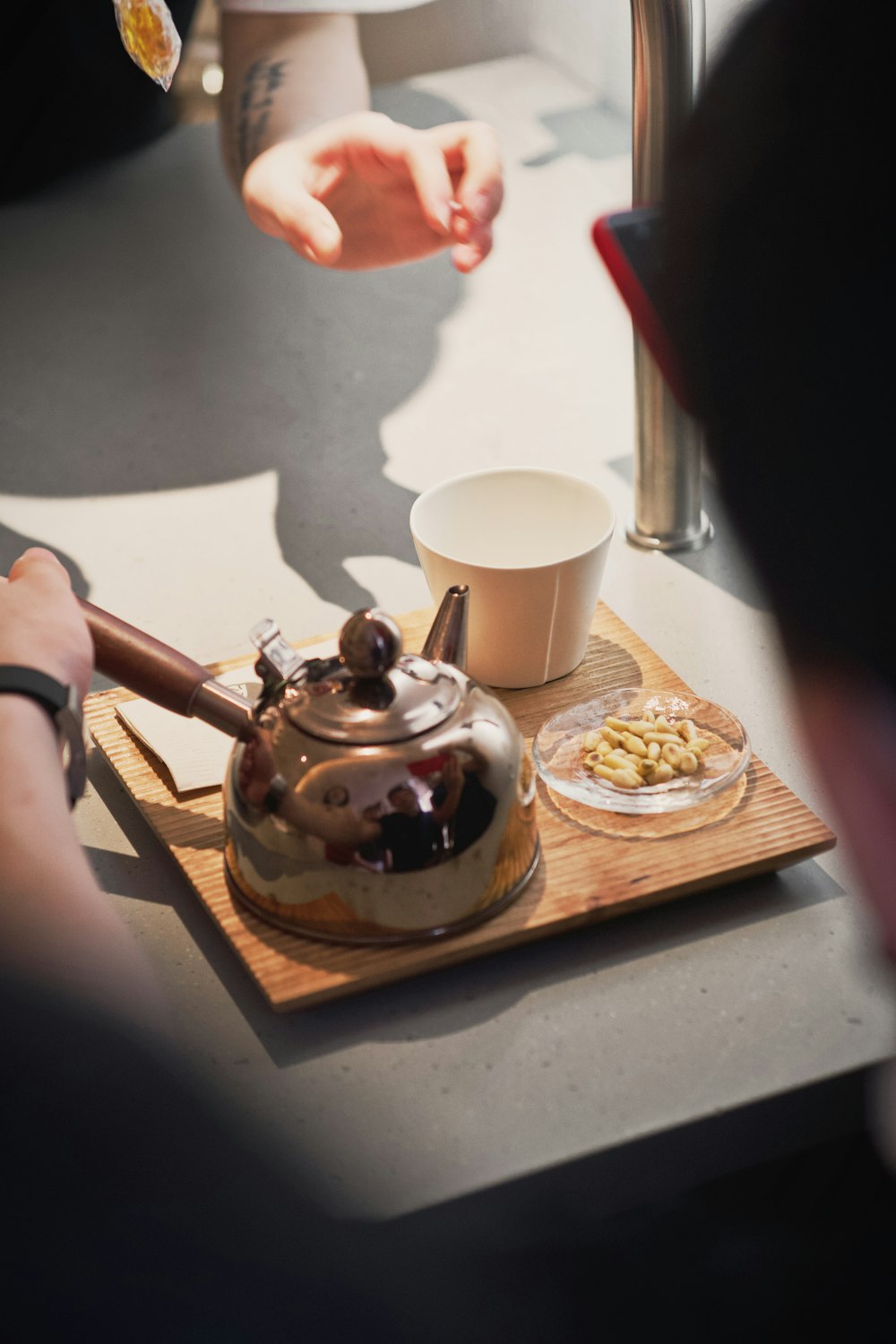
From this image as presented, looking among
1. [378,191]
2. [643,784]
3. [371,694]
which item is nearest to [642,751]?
[643,784]

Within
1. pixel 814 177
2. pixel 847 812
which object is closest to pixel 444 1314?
pixel 847 812

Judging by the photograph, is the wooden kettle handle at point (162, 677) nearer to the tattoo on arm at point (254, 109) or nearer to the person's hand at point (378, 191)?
the person's hand at point (378, 191)

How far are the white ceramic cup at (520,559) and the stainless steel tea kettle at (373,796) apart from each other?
0.11 meters

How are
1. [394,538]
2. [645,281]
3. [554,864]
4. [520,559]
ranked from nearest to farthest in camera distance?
[645,281]
[554,864]
[520,559]
[394,538]

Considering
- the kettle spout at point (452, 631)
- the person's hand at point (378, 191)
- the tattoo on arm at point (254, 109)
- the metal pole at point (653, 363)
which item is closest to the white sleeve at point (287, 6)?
the tattoo on arm at point (254, 109)

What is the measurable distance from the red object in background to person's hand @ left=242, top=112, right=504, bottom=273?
38 centimetres

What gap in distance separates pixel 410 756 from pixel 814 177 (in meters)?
0.31

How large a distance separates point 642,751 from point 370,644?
157mm

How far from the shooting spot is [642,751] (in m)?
0.60

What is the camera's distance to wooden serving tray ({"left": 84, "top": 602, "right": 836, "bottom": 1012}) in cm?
51

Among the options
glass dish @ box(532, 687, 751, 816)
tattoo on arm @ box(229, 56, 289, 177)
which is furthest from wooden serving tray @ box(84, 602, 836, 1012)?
tattoo on arm @ box(229, 56, 289, 177)

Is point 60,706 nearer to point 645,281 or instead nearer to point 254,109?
point 645,281

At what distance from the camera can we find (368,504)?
95cm

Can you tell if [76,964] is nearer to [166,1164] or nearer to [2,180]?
[166,1164]
